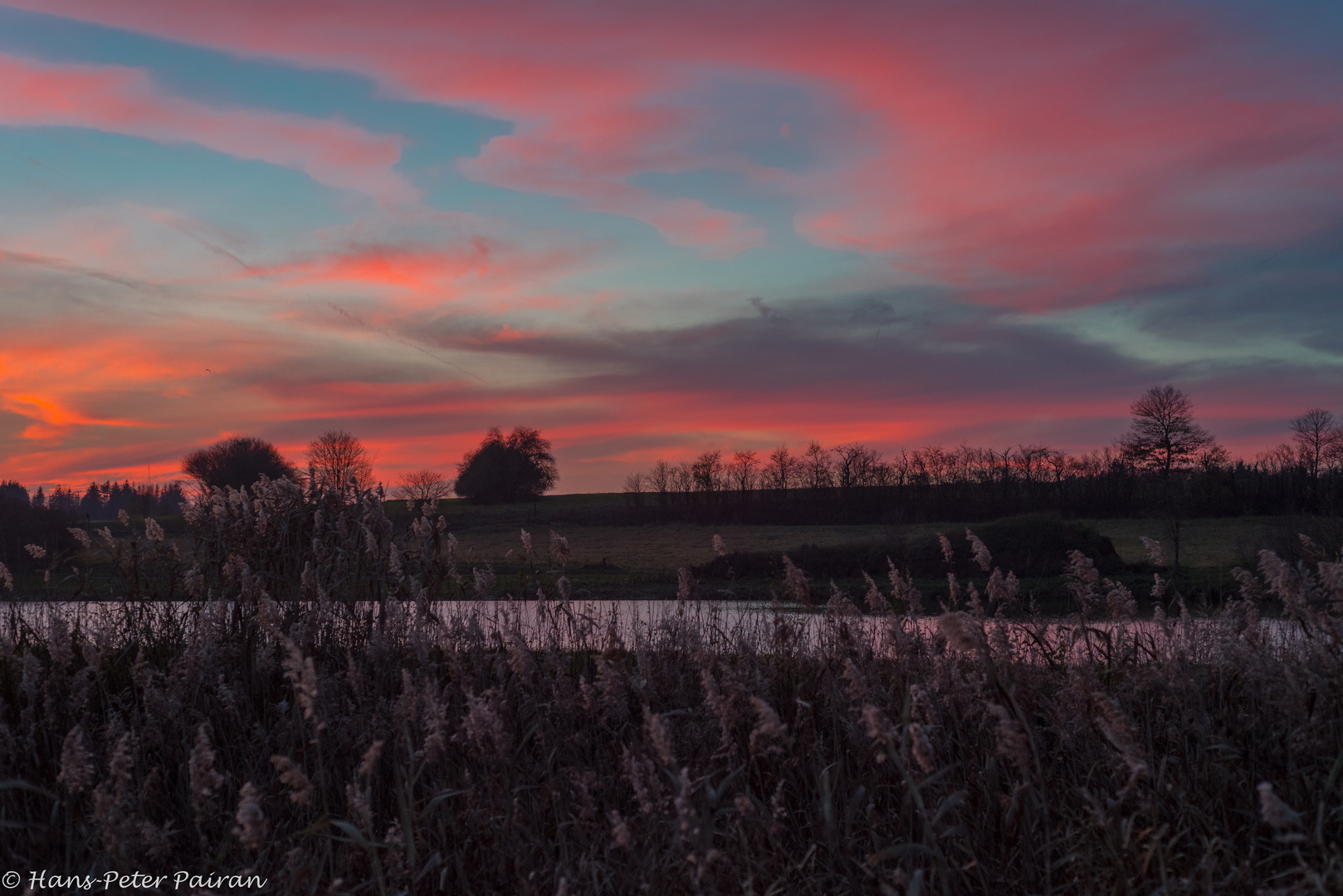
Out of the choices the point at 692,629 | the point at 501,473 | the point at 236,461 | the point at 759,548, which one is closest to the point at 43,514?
the point at 692,629

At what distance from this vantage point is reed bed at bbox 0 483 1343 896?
129 inches

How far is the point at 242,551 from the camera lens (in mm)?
7320

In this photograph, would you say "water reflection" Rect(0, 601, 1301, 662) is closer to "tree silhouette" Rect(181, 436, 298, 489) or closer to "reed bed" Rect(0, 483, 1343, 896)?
"reed bed" Rect(0, 483, 1343, 896)

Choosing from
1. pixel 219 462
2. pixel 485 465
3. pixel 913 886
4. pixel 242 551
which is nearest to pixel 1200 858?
pixel 913 886

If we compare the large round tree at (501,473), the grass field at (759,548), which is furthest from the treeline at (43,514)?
the large round tree at (501,473)

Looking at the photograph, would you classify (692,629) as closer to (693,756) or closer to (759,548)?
(693,756)

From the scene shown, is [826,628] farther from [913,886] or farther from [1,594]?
[1,594]

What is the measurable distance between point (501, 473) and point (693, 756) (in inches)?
2479

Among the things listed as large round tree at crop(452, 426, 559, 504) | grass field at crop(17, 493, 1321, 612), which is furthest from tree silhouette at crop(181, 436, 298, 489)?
large round tree at crop(452, 426, 559, 504)

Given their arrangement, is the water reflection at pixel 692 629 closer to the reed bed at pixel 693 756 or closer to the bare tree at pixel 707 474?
the reed bed at pixel 693 756

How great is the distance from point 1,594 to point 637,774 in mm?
10593

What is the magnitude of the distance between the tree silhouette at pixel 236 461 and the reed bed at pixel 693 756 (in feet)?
130

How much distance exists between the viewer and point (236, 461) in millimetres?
43844

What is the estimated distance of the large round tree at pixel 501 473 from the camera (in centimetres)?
6600
